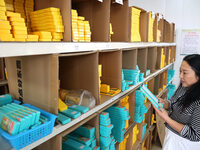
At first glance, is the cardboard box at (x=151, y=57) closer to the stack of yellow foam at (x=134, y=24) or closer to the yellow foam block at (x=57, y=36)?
the stack of yellow foam at (x=134, y=24)

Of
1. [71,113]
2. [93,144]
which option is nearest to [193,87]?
[93,144]

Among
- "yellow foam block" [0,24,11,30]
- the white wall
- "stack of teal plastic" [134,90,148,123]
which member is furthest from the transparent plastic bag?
the white wall

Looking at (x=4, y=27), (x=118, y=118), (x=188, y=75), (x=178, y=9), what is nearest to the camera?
(x=4, y=27)

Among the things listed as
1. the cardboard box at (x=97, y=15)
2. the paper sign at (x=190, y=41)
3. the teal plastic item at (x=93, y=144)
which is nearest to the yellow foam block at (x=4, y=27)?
the cardboard box at (x=97, y=15)

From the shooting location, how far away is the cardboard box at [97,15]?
1.43 meters

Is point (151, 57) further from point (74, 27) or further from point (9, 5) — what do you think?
point (9, 5)

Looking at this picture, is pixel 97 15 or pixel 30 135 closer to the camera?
pixel 30 135

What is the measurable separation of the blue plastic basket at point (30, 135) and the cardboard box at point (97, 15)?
857 millimetres

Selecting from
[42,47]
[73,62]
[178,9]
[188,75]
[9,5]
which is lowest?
[188,75]

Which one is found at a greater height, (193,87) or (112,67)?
(112,67)

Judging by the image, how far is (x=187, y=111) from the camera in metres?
1.65

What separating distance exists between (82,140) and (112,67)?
0.79 metres

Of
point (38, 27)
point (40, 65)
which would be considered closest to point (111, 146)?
point (40, 65)

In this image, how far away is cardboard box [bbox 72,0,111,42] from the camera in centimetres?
143
